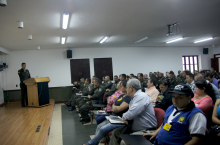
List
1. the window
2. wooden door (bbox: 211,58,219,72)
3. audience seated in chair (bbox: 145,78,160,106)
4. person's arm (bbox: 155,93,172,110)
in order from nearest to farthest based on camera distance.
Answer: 1. person's arm (bbox: 155,93,172,110)
2. audience seated in chair (bbox: 145,78,160,106)
3. the window
4. wooden door (bbox: 211,58,219,72)

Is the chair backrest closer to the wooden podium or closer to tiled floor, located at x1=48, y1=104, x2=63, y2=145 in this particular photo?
tiled floor, located at x1=48, y1=104, x2=63, y2=145

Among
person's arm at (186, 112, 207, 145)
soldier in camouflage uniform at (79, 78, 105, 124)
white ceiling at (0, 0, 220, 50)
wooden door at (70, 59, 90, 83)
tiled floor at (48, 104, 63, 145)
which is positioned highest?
white ceiling at (0, 0, 220, 50)

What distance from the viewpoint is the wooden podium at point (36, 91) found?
18.0 feet

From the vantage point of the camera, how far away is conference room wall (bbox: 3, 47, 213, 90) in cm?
800

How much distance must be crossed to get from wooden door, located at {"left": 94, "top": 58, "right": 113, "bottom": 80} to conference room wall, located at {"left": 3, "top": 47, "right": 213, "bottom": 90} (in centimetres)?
20

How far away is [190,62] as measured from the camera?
10.8 m

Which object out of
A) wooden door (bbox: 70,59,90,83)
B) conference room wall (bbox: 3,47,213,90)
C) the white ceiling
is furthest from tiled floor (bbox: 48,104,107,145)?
conference room wall (bbox: 3,47,213,90)

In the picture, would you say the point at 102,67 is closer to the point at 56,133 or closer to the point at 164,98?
the point at 56,133

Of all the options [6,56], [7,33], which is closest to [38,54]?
[6,56]

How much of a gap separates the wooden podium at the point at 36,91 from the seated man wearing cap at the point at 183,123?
4.82 meters

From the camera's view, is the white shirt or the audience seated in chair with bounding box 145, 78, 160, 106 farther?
the audience seated in chair with bounding box 145, 78, 160, 106

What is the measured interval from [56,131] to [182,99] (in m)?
3.35

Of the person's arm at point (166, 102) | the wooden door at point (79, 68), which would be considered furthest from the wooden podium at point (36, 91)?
the person's arm at point (166, 102)

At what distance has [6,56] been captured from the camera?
7.90 meters
